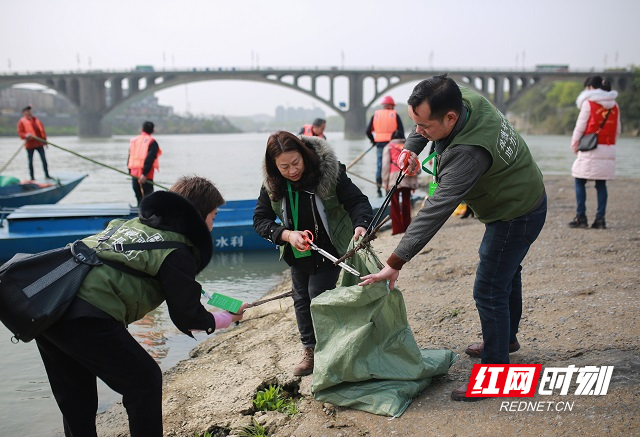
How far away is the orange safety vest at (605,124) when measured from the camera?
651 cm

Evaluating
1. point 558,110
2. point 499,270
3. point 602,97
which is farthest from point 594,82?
point 558,110

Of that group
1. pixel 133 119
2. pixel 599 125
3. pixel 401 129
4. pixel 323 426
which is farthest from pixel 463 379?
pixel 133 119

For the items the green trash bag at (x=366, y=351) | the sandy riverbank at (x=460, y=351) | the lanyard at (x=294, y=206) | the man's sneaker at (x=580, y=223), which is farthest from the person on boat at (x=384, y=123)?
the green trash bag at (x=366, y=351)

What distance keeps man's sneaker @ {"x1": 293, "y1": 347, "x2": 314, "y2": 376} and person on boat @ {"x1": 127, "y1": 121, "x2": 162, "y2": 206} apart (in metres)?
6.48

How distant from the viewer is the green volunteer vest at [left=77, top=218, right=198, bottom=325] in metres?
2.27

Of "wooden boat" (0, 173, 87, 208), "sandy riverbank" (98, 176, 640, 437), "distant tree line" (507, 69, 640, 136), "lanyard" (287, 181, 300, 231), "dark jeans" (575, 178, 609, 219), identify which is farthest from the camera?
"distant tree line" (507, 69, 640, 136)

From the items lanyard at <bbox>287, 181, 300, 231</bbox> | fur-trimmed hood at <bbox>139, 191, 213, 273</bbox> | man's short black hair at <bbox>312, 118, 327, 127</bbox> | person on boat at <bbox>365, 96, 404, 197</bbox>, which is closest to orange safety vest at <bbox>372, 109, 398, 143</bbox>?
person on boat at <bbox>365, 96, 404, 197</bbox>

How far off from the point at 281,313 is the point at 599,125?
169 inches

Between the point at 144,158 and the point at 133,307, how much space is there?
7486 mm

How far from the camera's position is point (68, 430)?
2641 millimetres

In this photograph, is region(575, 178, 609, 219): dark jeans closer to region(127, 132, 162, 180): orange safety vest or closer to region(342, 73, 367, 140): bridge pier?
region(127, 132, 162, 180): orange safety vest

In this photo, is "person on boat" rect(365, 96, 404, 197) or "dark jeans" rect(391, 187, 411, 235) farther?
"person on boat" rect(365, 96, 404, 197)

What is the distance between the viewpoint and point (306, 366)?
3.54 m

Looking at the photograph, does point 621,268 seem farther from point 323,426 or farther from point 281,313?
point 323,426
